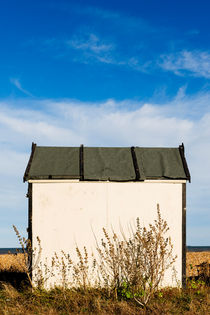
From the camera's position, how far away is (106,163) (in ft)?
33.3

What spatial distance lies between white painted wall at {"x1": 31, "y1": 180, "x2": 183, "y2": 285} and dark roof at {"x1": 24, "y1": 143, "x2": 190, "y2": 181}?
0.23m

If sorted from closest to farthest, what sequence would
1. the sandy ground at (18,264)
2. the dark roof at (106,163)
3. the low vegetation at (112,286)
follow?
the low vegetation at (112,286)
the dark roof at (106,163)
the sandy ground at (18,264)

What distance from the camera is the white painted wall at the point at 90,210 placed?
9297mm

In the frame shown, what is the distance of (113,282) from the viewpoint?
884 cm

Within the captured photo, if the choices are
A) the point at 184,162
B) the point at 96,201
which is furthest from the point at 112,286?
the point at 184,162

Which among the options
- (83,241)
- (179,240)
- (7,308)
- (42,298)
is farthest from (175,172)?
(7,308)

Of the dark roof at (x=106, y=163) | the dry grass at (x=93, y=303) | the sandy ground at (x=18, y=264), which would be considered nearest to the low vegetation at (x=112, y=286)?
the dry grass at (x=93, y=303)

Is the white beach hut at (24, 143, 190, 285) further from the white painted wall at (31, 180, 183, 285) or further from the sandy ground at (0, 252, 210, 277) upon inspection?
the sandy ground at (0, 252, 210, 277)

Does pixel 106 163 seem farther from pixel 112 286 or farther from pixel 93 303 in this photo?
pixel 93 303

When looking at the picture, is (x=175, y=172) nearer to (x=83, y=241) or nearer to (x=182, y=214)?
(x=182, y=214)

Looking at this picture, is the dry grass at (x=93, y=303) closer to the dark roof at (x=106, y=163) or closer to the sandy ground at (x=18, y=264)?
the sandy ground at (x=18, y=264)

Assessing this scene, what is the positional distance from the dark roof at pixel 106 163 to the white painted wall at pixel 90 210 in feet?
0.76

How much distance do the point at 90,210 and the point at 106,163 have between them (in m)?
1.59

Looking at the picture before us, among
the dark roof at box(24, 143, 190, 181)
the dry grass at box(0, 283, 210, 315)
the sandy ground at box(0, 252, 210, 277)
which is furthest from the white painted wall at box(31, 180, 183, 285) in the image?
the sandy ground at box(0, 252, 210, 277)
